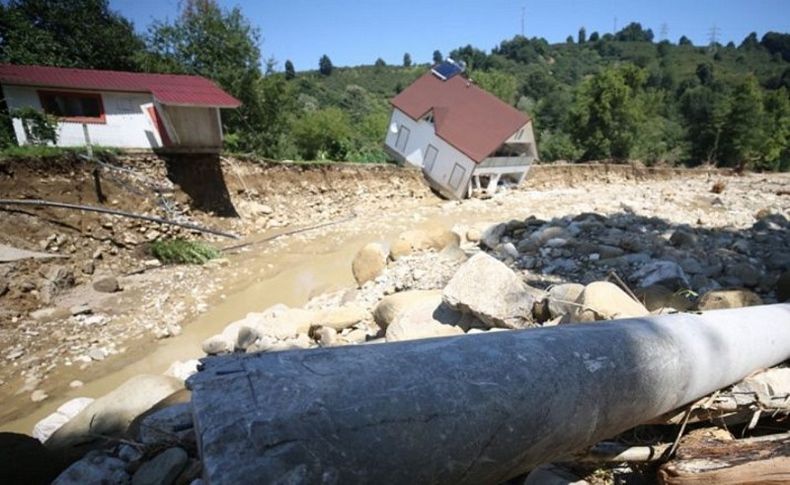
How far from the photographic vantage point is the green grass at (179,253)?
34.5ft

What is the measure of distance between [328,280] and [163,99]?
7312 mm

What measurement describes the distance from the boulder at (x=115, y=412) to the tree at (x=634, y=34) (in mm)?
133335

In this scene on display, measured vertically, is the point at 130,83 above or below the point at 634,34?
below

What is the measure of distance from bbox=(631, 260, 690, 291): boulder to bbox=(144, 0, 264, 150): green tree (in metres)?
17.5

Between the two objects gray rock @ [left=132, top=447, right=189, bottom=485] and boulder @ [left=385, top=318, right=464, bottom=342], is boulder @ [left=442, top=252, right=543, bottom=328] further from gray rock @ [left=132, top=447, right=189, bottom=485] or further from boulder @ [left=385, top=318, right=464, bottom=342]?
gray rock @ [left=132, top=447, right=189, bottom=485]

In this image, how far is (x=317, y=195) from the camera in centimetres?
1593

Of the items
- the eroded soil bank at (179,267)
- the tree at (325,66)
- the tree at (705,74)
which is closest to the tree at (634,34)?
the tree at (705,74)

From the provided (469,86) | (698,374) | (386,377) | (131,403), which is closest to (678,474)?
(698,374)

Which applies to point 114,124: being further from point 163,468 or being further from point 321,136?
point 163,468

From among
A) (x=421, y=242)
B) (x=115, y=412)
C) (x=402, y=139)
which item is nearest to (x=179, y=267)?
(x=421, y=242)

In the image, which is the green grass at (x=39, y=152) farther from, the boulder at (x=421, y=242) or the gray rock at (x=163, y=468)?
the gray rock at (x=163, y=468)

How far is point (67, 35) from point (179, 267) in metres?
16.1

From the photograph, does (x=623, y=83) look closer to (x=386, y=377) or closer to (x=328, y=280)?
(x=328, y=280)

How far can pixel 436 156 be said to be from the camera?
2086 cm
